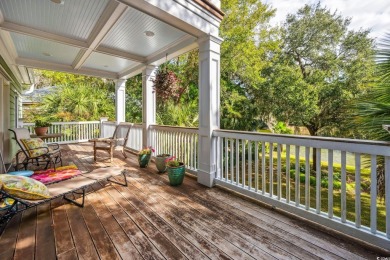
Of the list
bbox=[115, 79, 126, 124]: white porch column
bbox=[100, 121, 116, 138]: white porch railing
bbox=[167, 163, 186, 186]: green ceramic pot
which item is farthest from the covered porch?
bbox=[100, 121, 116, 138]: white porch railing

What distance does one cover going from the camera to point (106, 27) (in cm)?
337

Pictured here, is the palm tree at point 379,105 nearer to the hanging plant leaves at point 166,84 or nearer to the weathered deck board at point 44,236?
the hanging plant leaves at point 166,84

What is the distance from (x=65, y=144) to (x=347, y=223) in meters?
9.24

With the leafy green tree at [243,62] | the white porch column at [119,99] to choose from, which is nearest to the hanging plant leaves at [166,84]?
the white porch column at [119,99]

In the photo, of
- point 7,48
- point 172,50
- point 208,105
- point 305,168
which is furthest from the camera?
point 7,48

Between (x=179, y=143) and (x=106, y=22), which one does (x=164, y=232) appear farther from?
(x=106, y=22)

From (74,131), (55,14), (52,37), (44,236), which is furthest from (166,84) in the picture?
(74,131)

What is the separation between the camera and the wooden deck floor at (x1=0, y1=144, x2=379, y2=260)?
177cm

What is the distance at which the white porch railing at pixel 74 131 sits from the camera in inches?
318

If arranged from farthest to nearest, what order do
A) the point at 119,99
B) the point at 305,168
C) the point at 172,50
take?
the point at 119,99 < the point at 172,50 < the point at 305,168

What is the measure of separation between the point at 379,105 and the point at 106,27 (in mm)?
4071

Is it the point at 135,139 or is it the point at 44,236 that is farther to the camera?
the point at 135,139

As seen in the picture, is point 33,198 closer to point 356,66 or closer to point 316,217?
point 316,217

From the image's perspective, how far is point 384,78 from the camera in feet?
7.03
